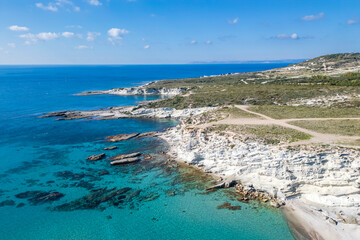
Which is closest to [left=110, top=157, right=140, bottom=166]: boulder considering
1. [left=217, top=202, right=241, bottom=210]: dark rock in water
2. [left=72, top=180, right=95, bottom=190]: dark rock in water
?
[left=72, top=180, right=95, bottom=190]: dark rock in water

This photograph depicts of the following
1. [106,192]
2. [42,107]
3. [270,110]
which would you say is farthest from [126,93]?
[106,192]

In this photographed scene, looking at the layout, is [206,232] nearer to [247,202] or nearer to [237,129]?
[247,202]

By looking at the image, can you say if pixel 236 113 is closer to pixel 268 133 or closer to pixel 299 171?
pixel 268 133

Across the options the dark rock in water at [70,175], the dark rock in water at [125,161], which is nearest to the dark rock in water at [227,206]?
the dark rock in water at [125,161]

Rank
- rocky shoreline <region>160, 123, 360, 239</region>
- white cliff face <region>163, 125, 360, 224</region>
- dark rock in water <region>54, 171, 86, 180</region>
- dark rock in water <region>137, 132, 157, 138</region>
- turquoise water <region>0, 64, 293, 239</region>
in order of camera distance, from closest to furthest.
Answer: turquoise water <region>0, 64, 293, 239</region> < rocky shoreline <region>160, 123, 360, 239</region> < white cliff face <region>163, 125, 360, 224</region> < dark rock in water <region>54, 171, 86, 180</region> < dark rock in water <region>137, 132, 157, 138</region>

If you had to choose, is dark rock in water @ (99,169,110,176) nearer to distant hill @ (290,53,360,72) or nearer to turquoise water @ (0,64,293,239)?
turquoise water @ (0,64,293,239)

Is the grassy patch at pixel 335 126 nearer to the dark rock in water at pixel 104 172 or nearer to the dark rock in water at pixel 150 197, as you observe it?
the dark rock in water at pixel 150 197
